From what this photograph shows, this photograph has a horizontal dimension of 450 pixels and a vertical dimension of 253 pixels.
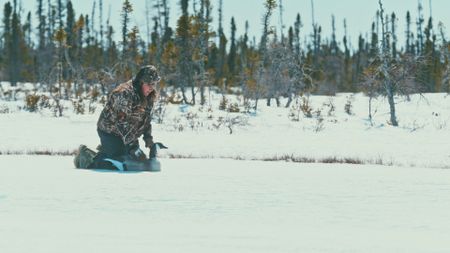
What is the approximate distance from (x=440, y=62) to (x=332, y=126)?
35.3 meters

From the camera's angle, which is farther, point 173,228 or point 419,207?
point 419,207

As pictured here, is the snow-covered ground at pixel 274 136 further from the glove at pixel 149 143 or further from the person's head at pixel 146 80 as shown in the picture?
the person's head at pixel 146 80

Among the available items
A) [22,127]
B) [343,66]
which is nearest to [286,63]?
[22,127]

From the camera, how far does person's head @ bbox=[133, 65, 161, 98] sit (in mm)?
7336

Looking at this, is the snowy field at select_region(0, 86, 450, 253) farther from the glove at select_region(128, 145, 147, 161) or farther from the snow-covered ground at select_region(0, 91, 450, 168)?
the snow-covered ground at select_region(0, 91, 450, 168)

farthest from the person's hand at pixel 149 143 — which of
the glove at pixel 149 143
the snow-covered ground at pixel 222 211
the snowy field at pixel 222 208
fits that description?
the snow-covered ground at pixel 222 211

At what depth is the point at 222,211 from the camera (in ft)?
14.4

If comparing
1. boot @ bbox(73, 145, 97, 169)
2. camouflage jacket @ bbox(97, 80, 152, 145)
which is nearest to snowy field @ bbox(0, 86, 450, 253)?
boot @ bbox(73, 145, 97, 169)

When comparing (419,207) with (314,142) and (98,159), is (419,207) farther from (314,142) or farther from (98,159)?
(314,142)

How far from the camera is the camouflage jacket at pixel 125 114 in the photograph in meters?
7.42

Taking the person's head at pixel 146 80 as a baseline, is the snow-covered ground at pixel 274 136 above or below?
below

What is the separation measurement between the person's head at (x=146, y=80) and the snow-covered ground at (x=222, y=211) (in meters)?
1.11

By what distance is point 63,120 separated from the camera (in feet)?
68.1

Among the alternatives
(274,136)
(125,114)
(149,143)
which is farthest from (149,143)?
(274,136)
